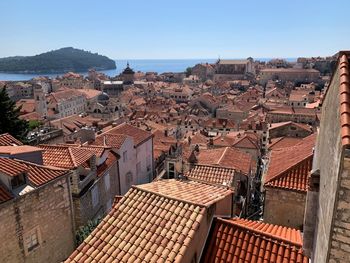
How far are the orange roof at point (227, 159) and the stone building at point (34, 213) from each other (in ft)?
33.6

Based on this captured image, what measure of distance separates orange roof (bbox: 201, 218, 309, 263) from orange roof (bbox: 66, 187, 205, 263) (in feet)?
3.32

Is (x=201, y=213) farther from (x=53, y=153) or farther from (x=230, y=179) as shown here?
(x=53, y=153)

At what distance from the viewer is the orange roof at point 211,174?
14761 millimetres

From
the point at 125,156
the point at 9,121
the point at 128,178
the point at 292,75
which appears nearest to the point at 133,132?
the point at 125,156

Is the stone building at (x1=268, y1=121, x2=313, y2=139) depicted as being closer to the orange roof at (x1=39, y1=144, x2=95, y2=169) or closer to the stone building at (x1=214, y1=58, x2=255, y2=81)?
the orange roof at (x1=39, y1=144, x2=95, y2=169)

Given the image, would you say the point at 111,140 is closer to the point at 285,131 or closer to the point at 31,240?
the point at 31,240

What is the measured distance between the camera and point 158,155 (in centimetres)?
2869

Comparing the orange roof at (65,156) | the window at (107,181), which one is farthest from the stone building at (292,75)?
the orange roof at (65,156)

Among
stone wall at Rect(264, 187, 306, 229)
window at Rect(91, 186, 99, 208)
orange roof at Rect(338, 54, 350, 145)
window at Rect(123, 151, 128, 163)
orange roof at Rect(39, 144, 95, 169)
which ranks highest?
orange roof at Rect(338, 54, 350, 145)

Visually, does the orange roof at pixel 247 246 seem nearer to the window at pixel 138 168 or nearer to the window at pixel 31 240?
the window at pixel 31 240

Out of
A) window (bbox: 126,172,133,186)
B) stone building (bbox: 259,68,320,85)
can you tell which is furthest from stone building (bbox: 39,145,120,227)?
stone building (bbox: 259,68,320,85)

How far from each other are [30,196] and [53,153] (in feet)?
17.3

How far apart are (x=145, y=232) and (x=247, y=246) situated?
2425 millimetres

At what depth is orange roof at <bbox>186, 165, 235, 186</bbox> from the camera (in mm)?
14761
